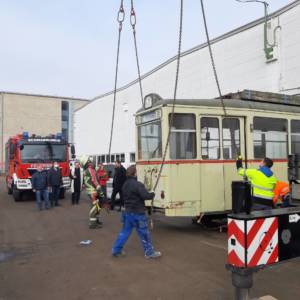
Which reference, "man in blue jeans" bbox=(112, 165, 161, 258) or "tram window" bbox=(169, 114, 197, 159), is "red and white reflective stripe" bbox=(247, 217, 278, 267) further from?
"tram window" bbox=(169, 114, 197, 159)

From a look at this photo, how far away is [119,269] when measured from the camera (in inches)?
261

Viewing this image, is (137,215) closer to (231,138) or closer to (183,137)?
(183,137)

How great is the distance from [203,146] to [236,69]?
423 inches

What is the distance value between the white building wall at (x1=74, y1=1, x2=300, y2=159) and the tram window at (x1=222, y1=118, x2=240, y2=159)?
7.53 m

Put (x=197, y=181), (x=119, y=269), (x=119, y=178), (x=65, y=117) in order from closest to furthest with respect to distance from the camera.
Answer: (x=119, y=269) → (x=197, y=181) → (x=119, y=178) → (x=65, y=117)

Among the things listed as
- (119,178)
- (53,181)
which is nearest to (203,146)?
(119,178)

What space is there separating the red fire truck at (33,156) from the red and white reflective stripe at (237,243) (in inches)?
564

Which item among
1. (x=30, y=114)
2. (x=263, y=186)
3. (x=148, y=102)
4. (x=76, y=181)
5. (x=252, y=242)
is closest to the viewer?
(x=252, y=242)

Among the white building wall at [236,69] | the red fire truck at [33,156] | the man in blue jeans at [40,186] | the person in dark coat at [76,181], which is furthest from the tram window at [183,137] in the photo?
the red fire truck at [33,156]

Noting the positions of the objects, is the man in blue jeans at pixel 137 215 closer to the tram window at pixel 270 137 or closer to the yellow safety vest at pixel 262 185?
the yellow safety vest at pixel 262 185

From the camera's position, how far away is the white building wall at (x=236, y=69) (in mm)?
16422

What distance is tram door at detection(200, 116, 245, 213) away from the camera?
30.7 feet

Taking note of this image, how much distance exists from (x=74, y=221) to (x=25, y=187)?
644 centimetres

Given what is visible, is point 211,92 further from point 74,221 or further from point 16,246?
point 16,246
